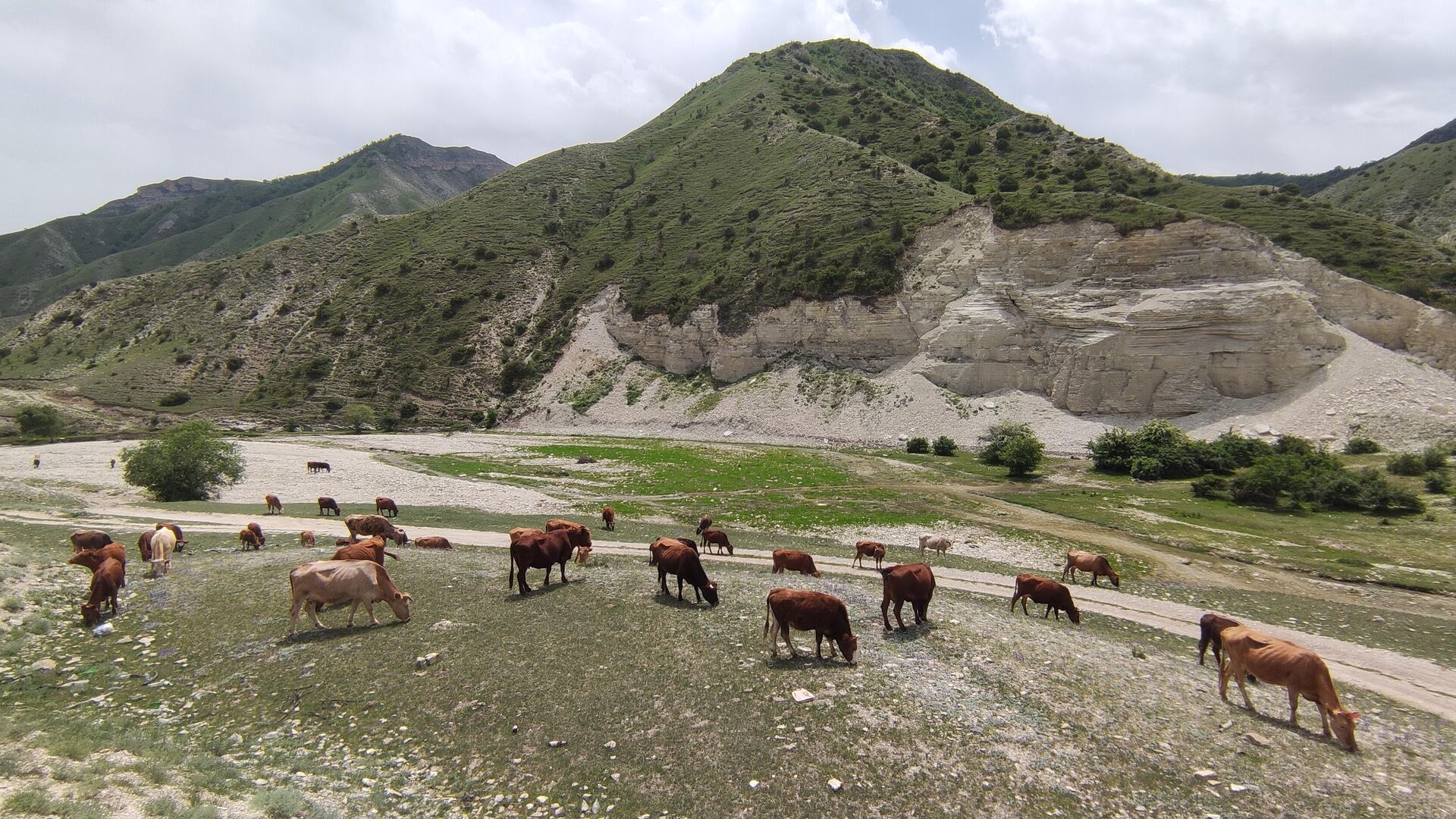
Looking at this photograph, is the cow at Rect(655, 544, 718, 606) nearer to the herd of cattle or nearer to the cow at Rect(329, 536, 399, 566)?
the herd of cattle

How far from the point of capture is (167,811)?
5.77 meters

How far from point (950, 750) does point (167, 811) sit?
870 centimetres

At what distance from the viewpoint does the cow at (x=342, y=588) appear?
38.0ft

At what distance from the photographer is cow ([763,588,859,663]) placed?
10.4 metres

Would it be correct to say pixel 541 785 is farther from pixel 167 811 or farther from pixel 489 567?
pixel 489 567

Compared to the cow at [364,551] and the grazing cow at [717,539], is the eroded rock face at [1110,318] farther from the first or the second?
the cow at [364,551]

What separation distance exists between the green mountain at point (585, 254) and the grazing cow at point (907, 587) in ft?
219

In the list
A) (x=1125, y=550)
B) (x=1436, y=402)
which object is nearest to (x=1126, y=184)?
(x=1436, y=402)

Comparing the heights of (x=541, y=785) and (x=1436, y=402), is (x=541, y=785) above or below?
below

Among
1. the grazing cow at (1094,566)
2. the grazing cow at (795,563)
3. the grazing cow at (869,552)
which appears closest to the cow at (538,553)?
the grazing cow at (795,563)

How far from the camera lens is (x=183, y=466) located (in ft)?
110

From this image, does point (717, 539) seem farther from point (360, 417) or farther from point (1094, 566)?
point (360, 417)

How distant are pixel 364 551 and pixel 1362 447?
64075 millimetres

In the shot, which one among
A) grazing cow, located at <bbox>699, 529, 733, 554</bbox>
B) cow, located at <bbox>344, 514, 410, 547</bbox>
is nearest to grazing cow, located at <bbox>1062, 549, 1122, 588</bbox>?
grazing cow, located at <bbox>699, 529, 733, 554</bbox>
